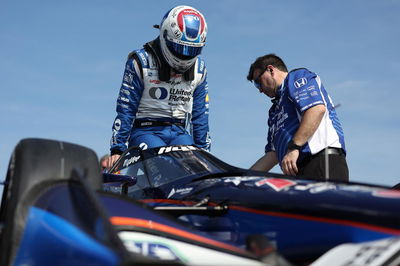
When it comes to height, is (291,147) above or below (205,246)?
above

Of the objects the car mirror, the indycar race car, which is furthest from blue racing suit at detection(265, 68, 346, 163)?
the indycar race car

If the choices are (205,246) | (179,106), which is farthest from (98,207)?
(179,106)

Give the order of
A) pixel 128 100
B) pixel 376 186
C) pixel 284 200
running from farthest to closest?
pixel 128 100, pixel 376 186, pixel 284 200

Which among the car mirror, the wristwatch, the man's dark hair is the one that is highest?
the man's dark hair

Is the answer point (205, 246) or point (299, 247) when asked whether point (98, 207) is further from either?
point (299, 247)

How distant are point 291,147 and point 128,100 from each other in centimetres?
183

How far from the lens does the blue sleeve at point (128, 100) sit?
218 inches

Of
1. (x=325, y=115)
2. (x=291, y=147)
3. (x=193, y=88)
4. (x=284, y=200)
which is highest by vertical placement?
(x=193, y=88)

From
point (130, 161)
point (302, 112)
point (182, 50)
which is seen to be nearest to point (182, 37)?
point (182, 50)

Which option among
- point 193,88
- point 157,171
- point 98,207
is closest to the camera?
point 98,207

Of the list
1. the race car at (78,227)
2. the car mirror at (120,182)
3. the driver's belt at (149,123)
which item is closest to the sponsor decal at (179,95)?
the driver's belt at (149,123)

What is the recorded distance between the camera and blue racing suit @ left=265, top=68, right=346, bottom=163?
495 cm

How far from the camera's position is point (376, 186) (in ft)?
9.40

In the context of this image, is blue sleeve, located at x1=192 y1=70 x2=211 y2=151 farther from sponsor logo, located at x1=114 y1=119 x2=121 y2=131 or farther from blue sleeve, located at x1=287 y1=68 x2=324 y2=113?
blue sleeve, located at x1=287 y1=68 x2=324 y2=113
